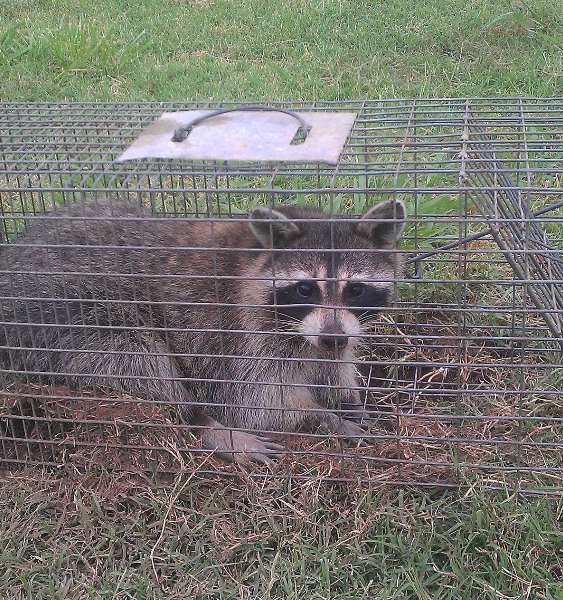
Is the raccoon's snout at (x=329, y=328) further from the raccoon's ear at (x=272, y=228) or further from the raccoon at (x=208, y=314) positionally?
the raccoon's ear at (x=272, y=228)

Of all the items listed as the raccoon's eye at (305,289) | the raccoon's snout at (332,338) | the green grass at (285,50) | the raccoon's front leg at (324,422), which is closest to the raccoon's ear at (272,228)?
the raccoon's eye at (305,289)

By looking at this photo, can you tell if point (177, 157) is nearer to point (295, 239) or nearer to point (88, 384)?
point (295, 239)

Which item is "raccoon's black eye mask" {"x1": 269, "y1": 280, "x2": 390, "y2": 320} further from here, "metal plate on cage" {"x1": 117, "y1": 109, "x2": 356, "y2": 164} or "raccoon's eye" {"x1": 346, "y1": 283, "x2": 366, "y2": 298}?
"metal plate on cage" {"x1": 117, "y1": 109, "x2": 356, "y2": 164}

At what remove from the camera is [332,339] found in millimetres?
2838

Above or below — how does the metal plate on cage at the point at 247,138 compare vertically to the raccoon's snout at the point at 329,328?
above

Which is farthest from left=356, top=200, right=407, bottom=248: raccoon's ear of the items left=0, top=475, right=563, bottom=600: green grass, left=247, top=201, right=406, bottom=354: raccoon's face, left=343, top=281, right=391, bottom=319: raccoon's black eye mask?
left=0, top=475, right=563, bottom=600: green grass

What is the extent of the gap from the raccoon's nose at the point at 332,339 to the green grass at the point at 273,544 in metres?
0.50

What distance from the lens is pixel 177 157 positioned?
252cm

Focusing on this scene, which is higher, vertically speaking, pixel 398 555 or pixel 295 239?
pixel 295 239

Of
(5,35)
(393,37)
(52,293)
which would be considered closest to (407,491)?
(52,293)

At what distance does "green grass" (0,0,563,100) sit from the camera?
251 inches

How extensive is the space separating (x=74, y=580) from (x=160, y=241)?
4.59 ft

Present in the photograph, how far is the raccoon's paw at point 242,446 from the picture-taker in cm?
309

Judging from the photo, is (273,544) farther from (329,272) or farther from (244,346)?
(329,272)
